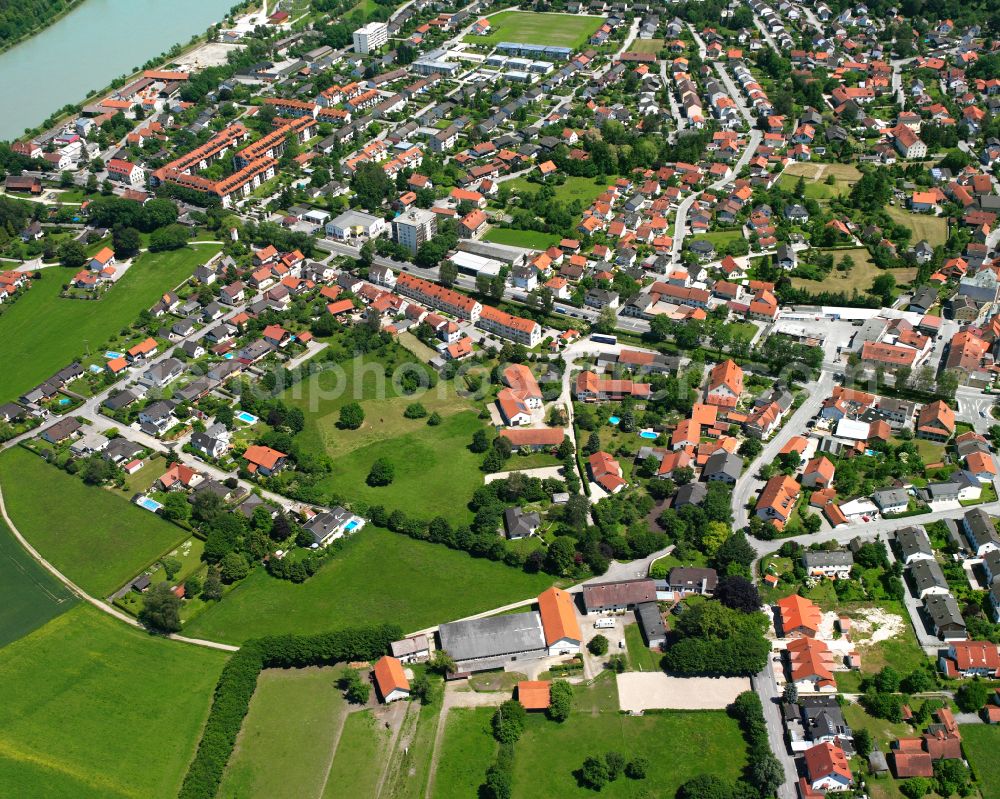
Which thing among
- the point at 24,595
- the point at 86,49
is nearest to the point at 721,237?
the point at 24,595

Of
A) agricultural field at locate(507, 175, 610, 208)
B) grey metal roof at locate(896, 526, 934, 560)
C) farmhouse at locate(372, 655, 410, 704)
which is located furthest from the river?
grey metal roof at locate(896, 526, 934, 560)

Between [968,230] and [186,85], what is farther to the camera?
[186,85]

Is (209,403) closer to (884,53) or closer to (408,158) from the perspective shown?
(408,158)

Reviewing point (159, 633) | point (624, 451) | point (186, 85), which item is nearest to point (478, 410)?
point (624, 451)

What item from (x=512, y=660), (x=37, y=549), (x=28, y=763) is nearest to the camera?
(x=28, y=763)

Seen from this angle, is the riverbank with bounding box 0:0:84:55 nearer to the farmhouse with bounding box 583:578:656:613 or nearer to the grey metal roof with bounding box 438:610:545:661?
the grey metal roof with bounding box 438:610:545:661

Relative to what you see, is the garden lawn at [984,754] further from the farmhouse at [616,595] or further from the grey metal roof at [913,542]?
the farmhouse at [616,595]

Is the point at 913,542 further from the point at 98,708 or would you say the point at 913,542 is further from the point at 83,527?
the point at 83,527
